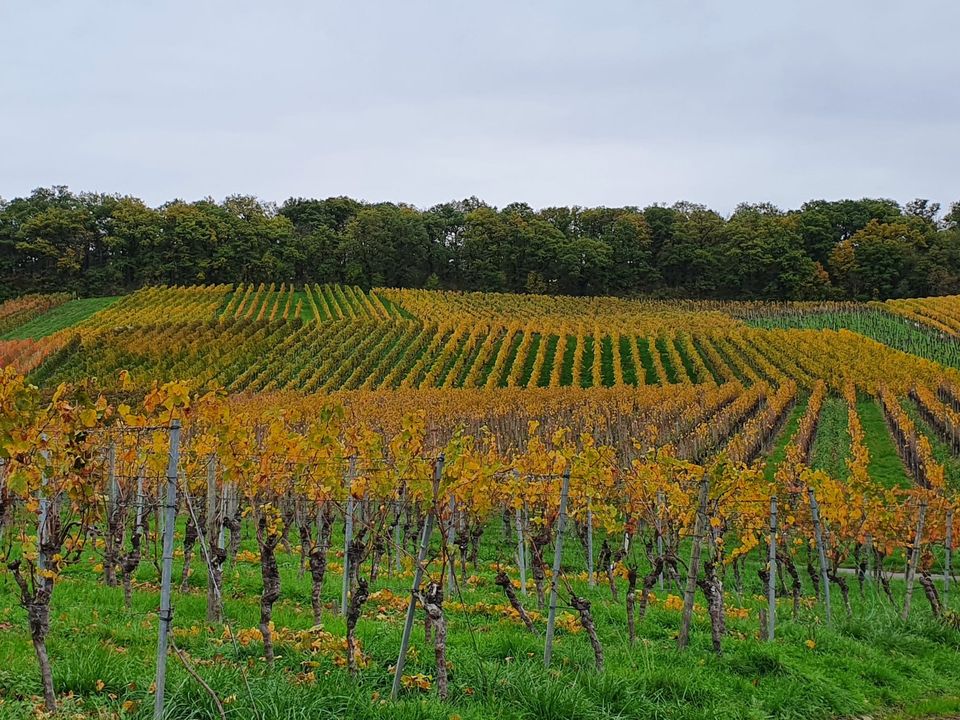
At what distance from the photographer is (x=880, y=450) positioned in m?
24.1

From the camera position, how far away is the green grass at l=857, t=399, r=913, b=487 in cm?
2092

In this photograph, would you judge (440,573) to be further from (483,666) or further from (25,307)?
(25,307)

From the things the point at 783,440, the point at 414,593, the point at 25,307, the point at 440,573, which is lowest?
the point at 783,440

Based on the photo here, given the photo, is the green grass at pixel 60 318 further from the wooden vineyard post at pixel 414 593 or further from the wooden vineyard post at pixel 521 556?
the wooden vineyard post at pixel 414 593

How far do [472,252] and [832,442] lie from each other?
190 feet

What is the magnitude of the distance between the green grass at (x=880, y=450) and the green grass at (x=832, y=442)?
68 centimetres

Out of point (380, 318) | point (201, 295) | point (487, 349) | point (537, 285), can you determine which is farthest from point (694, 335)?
point (201, 295)

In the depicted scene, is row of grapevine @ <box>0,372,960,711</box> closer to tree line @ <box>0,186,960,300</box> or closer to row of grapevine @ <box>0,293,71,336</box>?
row of grapevine @ <box>0,293,71,336</box>

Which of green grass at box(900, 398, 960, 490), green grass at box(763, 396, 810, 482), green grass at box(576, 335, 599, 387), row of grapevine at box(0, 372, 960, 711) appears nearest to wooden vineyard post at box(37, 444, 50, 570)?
row of grapevine at box(0, 372, 960, 711)

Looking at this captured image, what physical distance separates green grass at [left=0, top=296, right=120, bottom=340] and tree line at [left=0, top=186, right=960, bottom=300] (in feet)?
28.1

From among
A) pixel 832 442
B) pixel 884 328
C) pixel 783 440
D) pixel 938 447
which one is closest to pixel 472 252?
pixel 884 328

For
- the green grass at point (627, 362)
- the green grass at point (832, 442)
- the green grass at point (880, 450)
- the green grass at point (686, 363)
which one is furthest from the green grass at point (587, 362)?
the green grass at point (880, 450)

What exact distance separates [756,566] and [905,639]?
7.50m

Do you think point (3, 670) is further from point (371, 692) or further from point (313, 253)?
point (313, 253)
